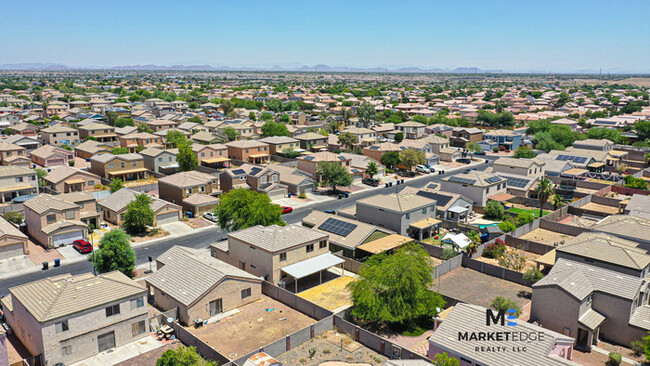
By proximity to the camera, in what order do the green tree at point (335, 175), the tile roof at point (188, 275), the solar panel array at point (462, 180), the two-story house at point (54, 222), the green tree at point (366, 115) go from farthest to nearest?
1. the green tree at point (366, 115)
2. the green tree at point (335, 175)
3. the solar panel array at point (462, 180)
4. the two-story house at point (54, 222)
5. the tile roof at point (188, 275)

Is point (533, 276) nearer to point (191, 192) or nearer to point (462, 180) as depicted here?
point (462, 180)

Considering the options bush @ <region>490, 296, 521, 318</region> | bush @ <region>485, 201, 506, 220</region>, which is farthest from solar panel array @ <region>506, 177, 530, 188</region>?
bush @ <region>490, 296, 521, 318</region>

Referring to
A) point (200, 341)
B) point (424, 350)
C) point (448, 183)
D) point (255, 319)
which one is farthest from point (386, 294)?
point (448, 183)

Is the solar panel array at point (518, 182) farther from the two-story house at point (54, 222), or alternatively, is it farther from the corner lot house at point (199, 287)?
the two-story house at point (54, 222)

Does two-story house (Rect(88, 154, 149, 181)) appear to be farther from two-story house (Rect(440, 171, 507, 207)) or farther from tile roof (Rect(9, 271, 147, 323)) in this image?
two-story house (Rect(440, 171, 507, 207))

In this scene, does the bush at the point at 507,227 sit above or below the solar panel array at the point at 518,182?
below

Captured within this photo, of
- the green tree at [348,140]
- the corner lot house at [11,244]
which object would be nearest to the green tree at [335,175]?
the green tree at [348,140]

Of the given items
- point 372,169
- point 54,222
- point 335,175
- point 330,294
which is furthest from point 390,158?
point 54,222

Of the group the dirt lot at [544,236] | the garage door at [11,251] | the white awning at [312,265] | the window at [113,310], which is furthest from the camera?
the dirt lot at [544,236]
